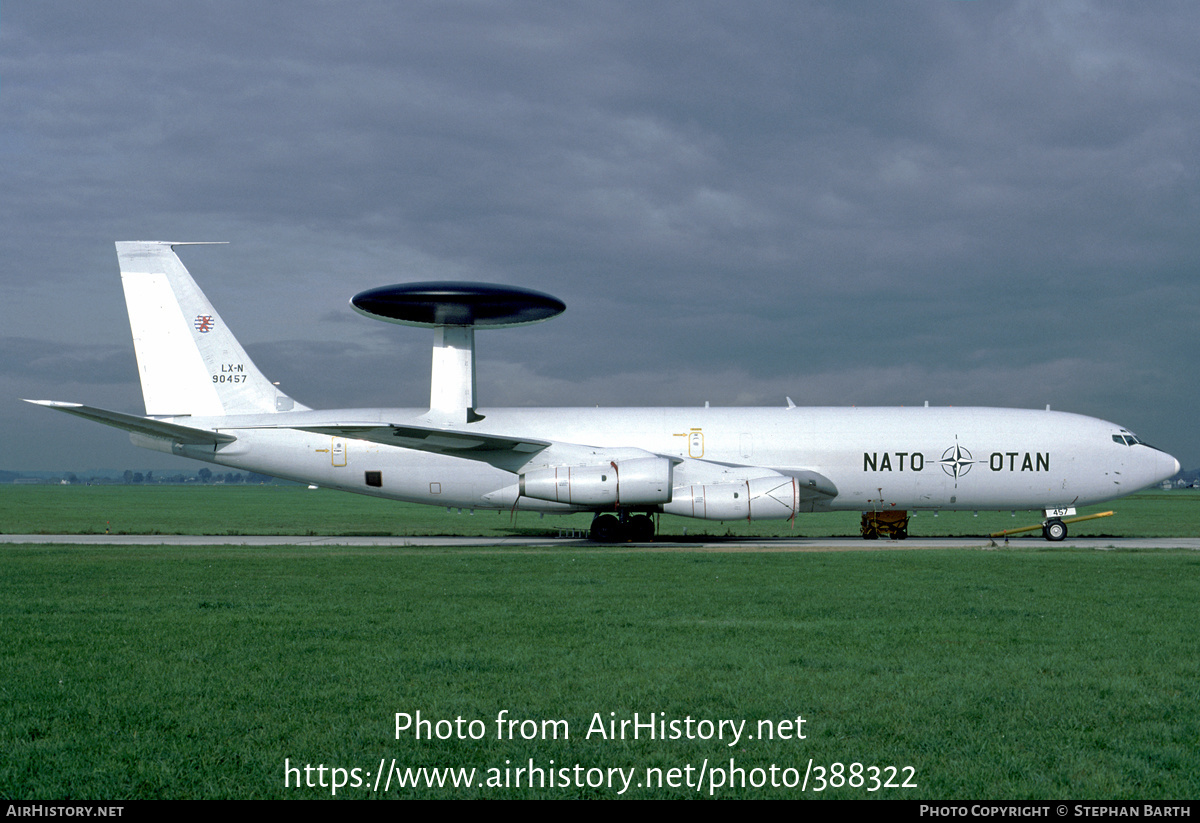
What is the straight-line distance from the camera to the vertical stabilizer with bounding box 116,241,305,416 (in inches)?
1056

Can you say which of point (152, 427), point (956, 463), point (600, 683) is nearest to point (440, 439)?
point (152, 427)

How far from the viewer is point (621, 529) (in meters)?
26.2

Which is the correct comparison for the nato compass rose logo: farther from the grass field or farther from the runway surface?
the grass field

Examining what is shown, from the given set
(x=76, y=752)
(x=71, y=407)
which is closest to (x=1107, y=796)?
(x=76, y=752)

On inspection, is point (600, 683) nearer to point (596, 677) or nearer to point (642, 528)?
point (596, 677)

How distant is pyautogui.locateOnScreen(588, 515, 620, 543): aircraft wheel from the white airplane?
0.14 ft

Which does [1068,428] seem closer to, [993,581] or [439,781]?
[993,581]

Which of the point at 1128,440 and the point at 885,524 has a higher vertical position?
the point at 1128,440

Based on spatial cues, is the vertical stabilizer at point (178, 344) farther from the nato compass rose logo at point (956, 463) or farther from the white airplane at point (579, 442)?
the nato compass rose logo at point (956, 463)

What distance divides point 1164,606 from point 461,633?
864cm

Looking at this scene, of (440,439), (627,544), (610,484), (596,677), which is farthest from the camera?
(627,544)

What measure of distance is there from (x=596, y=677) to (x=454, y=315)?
1823 centimetres

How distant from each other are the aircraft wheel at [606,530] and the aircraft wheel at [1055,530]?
1219 cm

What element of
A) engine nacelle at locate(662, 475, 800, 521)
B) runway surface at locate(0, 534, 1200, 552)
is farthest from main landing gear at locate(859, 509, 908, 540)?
engine nacelle at locate(662, 475, 800, 521)
